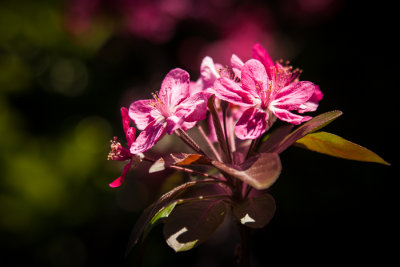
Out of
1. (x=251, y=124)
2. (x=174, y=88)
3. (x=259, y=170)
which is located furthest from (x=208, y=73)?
(x=259, y=170)

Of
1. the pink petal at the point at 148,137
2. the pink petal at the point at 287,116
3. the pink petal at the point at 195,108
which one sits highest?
the pink petal at the point at 195,108

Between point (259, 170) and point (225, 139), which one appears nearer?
point (259, 170)

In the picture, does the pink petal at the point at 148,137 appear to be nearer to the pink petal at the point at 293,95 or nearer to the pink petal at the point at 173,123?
the pink petal at the point at 173,123

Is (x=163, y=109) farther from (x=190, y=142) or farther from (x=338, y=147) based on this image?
(x=338, y=147)

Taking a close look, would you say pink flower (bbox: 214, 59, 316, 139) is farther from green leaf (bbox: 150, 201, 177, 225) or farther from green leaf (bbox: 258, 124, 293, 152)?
green leaf (bbox: 150, 201, 177, 225)

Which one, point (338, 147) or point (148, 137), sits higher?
point (148, 137)

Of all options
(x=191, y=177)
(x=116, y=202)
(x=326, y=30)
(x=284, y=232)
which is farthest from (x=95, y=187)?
(x=326, y=30)

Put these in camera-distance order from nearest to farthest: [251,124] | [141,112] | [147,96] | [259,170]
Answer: [259,170] → [251,124] → [141,112] → [147,96]

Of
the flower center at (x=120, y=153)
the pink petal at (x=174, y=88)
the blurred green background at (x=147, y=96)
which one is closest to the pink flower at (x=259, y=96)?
the pink petal at (x=174, y=88)
